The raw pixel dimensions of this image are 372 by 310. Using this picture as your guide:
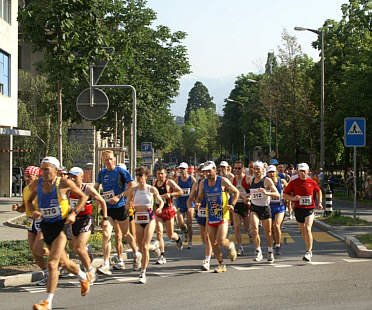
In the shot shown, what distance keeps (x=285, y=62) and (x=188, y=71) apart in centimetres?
1140

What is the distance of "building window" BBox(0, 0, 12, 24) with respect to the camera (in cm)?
2966

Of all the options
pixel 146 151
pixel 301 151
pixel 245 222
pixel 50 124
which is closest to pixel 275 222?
pixel 245 222

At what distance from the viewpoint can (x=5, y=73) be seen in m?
29.9

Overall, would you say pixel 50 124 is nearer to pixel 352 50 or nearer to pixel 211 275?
pixel 352 50

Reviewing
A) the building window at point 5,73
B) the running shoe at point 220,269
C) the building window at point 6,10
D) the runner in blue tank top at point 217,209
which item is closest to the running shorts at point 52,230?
the runner in blue tank top at point 217,209

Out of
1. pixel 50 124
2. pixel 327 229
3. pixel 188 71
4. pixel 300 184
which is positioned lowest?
pixel 327 229

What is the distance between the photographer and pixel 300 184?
12586 mm

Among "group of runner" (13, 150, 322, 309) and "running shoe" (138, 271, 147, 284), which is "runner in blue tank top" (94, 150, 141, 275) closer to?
"group of runner" (13, 150, 322, 309)

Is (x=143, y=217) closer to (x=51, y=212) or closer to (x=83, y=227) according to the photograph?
(x=83, y=227)

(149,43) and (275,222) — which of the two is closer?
(275,222)

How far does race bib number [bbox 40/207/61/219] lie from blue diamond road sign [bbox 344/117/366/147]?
1184cm

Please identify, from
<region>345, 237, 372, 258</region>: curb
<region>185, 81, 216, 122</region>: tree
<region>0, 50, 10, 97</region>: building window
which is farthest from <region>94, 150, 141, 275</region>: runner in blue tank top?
<region>185, 81, 216, 122</region>: tree

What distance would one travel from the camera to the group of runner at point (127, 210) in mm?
8242

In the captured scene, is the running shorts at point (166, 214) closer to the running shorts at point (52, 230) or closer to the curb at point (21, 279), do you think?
the curb at point (21, 279)
